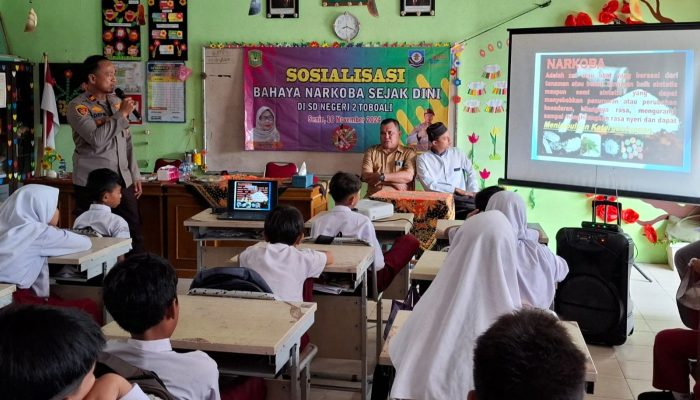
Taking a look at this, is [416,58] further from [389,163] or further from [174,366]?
Result: [174,366]

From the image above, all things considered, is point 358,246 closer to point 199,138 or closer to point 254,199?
point 254,199

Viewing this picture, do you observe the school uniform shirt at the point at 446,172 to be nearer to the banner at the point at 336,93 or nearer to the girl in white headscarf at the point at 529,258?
the banner at the point at 336,93

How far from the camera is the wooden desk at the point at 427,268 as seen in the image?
3305 mm

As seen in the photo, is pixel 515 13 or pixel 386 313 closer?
pixel 386 313

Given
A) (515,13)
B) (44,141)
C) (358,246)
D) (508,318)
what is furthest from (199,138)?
(508,318)

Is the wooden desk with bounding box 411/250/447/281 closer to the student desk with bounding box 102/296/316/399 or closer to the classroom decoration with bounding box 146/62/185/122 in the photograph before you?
the student desk with bounding box 102/296/316/399

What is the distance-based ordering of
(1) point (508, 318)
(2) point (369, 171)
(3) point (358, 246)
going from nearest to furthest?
(1) point (508, 318) → (3) point (358, 246) → (2) point (369, 171)

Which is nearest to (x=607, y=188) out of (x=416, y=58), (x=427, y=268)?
(x=427, y=268)

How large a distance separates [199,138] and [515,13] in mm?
3233

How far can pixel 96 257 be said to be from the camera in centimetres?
366

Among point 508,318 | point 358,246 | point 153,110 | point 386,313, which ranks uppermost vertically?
point 153,110

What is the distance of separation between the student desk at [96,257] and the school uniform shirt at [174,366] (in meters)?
1.64

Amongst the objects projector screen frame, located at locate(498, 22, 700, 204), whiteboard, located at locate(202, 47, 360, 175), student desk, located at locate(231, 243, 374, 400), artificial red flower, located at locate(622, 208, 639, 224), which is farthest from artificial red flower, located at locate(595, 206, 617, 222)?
student desk, located at locate(231, 243, 374, 400)

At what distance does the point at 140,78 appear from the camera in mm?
7465
